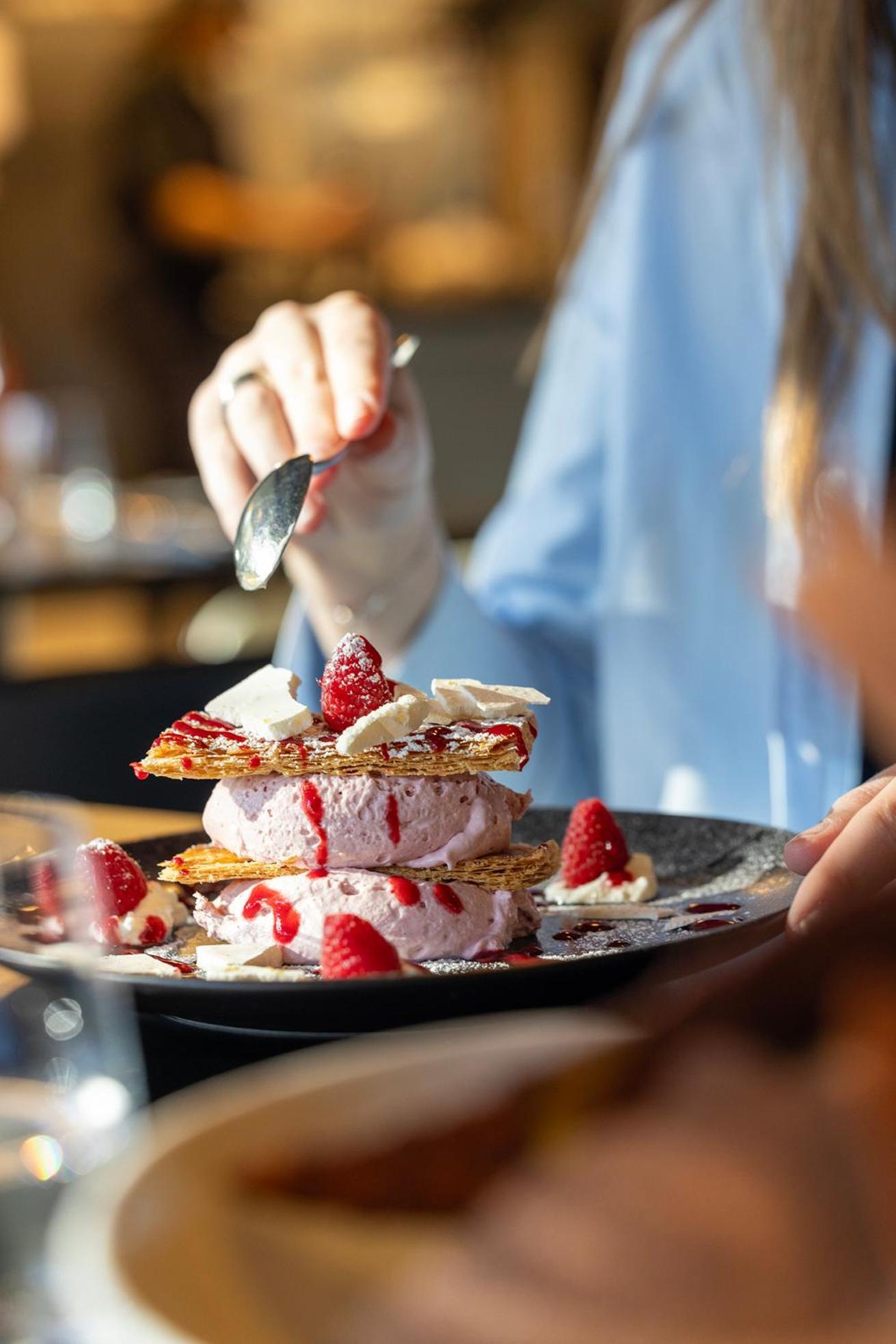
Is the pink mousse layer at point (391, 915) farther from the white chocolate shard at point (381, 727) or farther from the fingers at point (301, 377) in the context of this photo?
the fingers at point (301, 377)

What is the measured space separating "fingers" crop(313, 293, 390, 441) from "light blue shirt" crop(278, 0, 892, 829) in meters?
0.34

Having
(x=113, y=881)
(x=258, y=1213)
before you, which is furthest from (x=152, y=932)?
(x=258, y=1213)

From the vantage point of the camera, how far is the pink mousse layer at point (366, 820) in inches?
23.6

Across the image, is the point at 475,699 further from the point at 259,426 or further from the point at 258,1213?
the point at 258,1213

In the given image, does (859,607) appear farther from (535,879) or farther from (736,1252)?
(535,879)

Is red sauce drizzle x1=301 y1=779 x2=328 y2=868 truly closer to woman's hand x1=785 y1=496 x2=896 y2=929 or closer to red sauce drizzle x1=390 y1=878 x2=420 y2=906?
red sauce drizzle x1=390 y1=878 x2=420 y2=906

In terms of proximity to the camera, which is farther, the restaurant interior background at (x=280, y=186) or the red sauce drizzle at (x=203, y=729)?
the restaurant interior background at (x=280, y=186)

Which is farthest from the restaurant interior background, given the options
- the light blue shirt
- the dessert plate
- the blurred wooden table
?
the dessert plate

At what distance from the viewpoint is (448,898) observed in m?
0.58

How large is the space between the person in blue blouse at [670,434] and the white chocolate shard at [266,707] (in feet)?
0.40

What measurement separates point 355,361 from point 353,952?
0.32 metres

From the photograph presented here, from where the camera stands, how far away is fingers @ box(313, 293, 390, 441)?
0.70 m

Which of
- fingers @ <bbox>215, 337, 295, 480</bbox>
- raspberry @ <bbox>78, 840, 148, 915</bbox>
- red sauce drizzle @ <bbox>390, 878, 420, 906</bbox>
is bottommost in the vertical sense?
red sauce drizzle @ <bbox>390, 878, 420, 906</bbox>

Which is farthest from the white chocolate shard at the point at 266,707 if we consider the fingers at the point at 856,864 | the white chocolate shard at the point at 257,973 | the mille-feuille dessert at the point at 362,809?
the fingers at the point at 856,864
